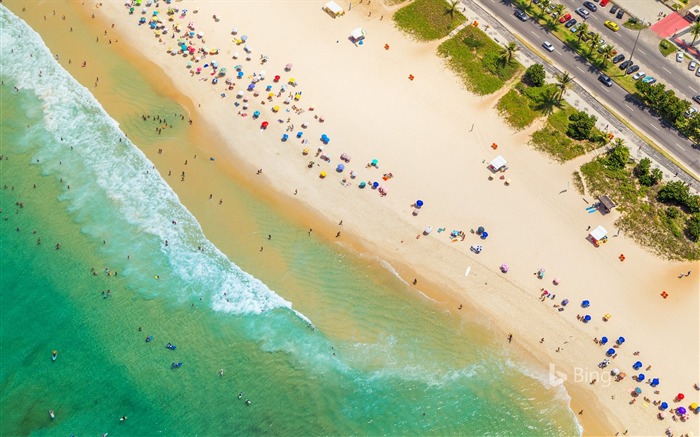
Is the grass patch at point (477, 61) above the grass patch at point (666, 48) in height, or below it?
below

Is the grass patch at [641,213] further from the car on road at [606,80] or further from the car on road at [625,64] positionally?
the car on road at [625,64]

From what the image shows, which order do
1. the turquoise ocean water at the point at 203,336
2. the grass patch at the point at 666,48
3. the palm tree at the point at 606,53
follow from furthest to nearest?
the grass patch at the point at 666,48
the palm tree at the point at 606,53
the turquoise ocean water at the point at 203,336

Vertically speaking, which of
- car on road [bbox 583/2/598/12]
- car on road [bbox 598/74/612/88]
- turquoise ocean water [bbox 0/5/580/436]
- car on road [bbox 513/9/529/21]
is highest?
car on road [bbox 583/2/598/12]

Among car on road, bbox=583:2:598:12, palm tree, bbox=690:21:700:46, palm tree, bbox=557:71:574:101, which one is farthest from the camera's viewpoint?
car on road, bbox=583:2:598:12

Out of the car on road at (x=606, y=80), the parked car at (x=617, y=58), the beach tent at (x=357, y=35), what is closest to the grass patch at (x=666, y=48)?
the parked car at (x=617, y=58)

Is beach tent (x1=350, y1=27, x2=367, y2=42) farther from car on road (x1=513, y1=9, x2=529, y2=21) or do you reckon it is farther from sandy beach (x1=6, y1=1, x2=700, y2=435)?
car on road (x1=513, y1=9, x2=529, y2=21)

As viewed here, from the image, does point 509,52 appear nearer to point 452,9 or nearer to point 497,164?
point 452,9

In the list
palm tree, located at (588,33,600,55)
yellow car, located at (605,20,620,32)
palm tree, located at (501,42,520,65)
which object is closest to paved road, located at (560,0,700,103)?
yellow car, located at (605,20,620,32)
